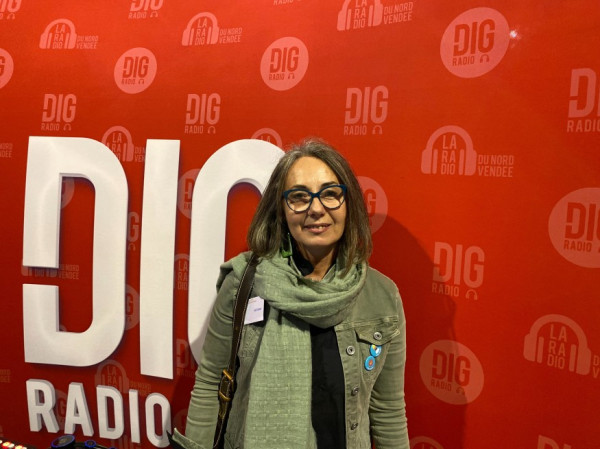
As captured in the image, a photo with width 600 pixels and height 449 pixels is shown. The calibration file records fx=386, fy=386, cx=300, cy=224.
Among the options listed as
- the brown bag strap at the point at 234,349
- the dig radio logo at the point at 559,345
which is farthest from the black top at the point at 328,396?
the dig radio logo at the point at 559,345

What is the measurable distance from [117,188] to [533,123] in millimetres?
1898

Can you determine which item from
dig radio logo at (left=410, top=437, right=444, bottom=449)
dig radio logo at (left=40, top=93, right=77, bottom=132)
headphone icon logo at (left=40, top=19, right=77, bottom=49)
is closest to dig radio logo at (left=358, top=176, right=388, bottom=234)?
dig radio logo at (left=410, top=437, right=444, bottom=449)

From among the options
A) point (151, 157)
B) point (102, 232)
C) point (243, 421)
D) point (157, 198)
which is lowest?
point (243, 421)

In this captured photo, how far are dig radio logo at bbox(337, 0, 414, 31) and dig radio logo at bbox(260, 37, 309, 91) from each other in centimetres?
21

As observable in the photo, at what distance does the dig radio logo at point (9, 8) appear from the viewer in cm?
205

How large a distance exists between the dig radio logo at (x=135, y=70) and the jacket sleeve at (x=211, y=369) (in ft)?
3.81

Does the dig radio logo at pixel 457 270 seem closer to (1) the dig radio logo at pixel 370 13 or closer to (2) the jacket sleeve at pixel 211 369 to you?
(2) the jacket sleeve at pixel 211 369

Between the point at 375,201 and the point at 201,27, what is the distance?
118 cm

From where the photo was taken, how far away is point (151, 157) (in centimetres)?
190

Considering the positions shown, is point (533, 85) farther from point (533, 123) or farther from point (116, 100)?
point (116, 100)

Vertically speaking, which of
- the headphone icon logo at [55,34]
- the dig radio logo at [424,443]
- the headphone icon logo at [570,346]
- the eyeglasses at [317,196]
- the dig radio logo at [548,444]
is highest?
the headphone icon logo at [55,34]

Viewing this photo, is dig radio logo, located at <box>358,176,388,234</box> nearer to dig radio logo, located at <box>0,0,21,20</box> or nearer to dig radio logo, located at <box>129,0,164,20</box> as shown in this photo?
dig radio logo, located at <box>129,0,164,20</box>

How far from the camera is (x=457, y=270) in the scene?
165 cm

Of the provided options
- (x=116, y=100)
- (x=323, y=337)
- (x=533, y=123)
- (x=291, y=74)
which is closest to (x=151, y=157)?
(x=116, y=100)
